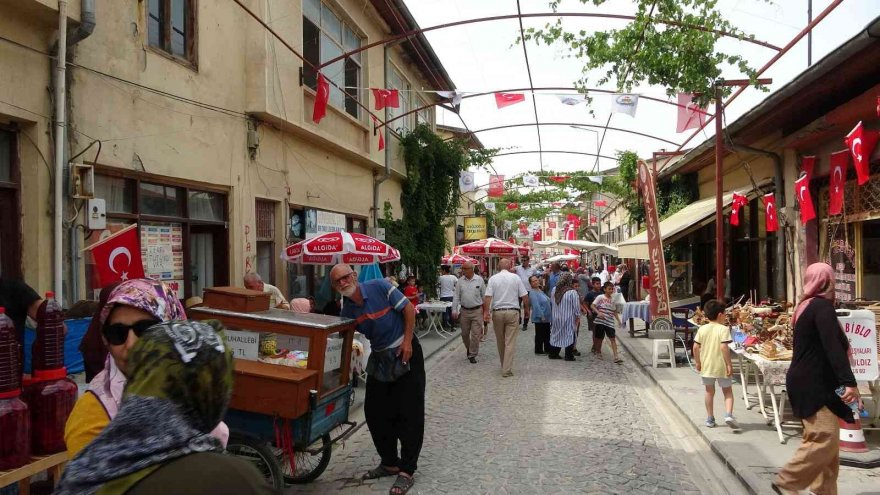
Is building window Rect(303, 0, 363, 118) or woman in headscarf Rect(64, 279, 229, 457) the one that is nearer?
woman in headscarf Rect(64, 279, 229, 457)

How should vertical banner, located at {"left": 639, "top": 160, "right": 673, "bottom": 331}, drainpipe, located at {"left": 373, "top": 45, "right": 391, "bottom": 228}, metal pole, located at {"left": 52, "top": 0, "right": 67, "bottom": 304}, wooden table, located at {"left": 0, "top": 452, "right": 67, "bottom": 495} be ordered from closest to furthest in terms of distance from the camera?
wooden table, located at {"left": 0, "top": 452, "right": 67, "bottom": 495} < metal pole, located at {"left": 52, "top": 0, "right": 67, "bottom": 304} < vertical banner, located at {"left": 639, "top": 160, "right": 673, "bottom": 331} < drainpipe, located at {"left": 373, "top": 45, "right": 391, "bottom": 228}

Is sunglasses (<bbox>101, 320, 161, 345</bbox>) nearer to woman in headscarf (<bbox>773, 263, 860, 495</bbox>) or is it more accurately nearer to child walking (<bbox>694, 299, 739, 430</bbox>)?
woman in headscarf (<bbox>773, 263, 860, 495</bbox>)

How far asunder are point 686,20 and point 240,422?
7.60m

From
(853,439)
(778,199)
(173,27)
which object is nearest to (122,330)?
(853,439)

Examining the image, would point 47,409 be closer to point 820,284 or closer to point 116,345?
point 116,345

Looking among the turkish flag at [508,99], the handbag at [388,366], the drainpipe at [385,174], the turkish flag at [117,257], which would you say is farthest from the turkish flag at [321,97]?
the handbag at [388,366]

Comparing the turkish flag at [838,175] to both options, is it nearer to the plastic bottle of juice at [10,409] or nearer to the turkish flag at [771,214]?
the turkish flag at [771,214]

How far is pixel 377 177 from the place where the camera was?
56.6 feet

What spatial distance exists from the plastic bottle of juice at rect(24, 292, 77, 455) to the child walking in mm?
5908

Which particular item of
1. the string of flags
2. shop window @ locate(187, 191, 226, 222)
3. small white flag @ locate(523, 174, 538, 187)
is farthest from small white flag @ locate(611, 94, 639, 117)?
small white flag @ locate(523, 174, 538, 187)

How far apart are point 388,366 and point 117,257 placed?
8.62ft

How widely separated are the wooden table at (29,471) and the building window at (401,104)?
14808mm

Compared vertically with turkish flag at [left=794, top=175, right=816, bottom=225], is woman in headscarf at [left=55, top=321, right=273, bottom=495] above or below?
below

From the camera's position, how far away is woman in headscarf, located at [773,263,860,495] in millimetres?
4492
